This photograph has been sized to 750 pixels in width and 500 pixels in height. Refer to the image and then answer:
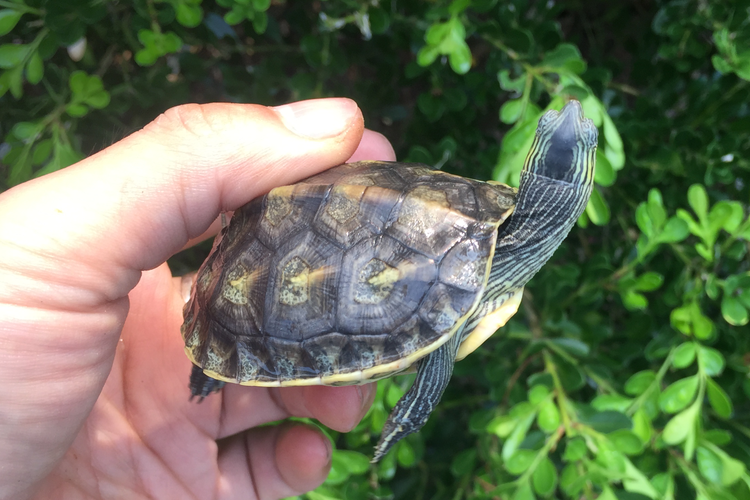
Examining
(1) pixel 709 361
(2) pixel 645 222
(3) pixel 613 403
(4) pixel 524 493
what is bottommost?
(4) pixel 524 493

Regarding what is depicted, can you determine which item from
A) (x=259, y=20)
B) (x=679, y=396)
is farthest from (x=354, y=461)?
(x=259, y=20)

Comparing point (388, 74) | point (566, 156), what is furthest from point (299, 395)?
point (388, 74)

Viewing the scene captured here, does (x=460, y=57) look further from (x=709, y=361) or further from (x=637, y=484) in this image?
(x=637, y=484)

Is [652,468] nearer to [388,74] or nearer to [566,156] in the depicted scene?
[566,156]

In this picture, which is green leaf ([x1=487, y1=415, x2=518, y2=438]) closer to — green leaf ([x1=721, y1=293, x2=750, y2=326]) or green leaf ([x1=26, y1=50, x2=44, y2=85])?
green leaf ([x1=721, y1=293, x2=750, y2=326])

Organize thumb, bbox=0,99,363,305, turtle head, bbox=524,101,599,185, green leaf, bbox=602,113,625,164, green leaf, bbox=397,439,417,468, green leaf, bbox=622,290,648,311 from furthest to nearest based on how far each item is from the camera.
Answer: green leaf, bbox=397,439,417,468 → green leaf, bbox=622,290,648,311 → green leaf, bbox=602,113,625,164 → turtle head, bbox=524,101,599,185 → thumb, bbox=0,99,363,305

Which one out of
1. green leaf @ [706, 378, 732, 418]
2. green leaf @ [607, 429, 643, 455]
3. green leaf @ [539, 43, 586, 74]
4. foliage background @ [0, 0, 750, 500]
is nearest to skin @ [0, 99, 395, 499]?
foliage background @ [0, 0, 750, 500]

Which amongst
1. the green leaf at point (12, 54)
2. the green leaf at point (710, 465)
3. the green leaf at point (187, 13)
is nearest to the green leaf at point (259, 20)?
the green leaf at point (187, 13)
